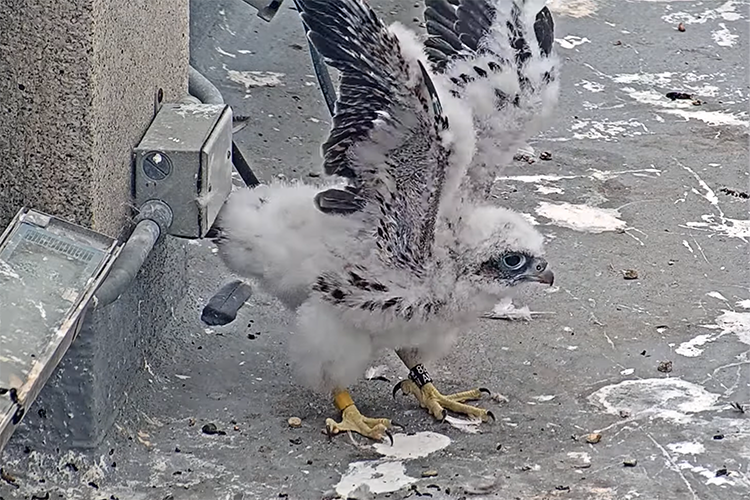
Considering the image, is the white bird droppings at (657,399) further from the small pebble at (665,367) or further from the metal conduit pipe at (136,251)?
the metal conduit pipe at (136,251)

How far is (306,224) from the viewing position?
12.8ft

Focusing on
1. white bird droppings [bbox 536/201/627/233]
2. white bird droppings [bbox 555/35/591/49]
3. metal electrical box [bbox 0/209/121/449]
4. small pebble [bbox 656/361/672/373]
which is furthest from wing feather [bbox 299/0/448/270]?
white bird droppings [bbox 555/35/591/49]

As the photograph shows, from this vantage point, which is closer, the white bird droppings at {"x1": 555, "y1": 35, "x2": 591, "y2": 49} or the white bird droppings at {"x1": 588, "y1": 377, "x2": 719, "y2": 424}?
the white bird droppings at {"x1": 588, "y1": 377, "x2": 719, "y2": 424}

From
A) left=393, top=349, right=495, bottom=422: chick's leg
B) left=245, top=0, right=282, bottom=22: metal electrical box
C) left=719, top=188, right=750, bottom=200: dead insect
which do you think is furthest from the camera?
left=719, top=188, right=750, bottom=200: dead insect

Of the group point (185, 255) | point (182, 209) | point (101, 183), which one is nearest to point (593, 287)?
point (185, 255)

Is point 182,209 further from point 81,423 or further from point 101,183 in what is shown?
point 81,423

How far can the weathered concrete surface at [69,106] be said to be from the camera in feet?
10.6

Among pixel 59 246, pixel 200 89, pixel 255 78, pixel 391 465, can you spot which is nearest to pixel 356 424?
pixel 391 465

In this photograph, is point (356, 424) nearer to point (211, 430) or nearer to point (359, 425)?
point (359, 425)

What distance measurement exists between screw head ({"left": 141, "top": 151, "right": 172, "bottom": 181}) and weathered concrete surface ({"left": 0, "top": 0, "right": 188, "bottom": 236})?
0.06 m

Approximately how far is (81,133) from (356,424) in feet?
3.88

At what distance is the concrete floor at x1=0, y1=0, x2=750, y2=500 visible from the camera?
365 cm

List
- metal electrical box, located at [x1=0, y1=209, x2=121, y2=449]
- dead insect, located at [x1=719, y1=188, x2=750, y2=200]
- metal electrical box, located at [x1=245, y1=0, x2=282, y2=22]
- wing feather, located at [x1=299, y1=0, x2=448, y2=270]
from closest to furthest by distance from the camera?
metal electrical box, located at [x1=0, y1=209, x2=121, y2=449] → wing feather, located at [x1=299, y1=0, x2=448, y2=270] → metal electrical box, located at [x1=245, y1=0, x2=282, y2=22] → dead insect, located at [x1=719, y1=188, x2=750, y2=200]

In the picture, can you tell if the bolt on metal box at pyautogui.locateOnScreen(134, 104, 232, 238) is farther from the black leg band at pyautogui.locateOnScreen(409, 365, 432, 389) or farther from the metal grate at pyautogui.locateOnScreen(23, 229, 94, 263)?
the black leg band at pyautogui.locateOnScreen(409, 365, 432, 389)
